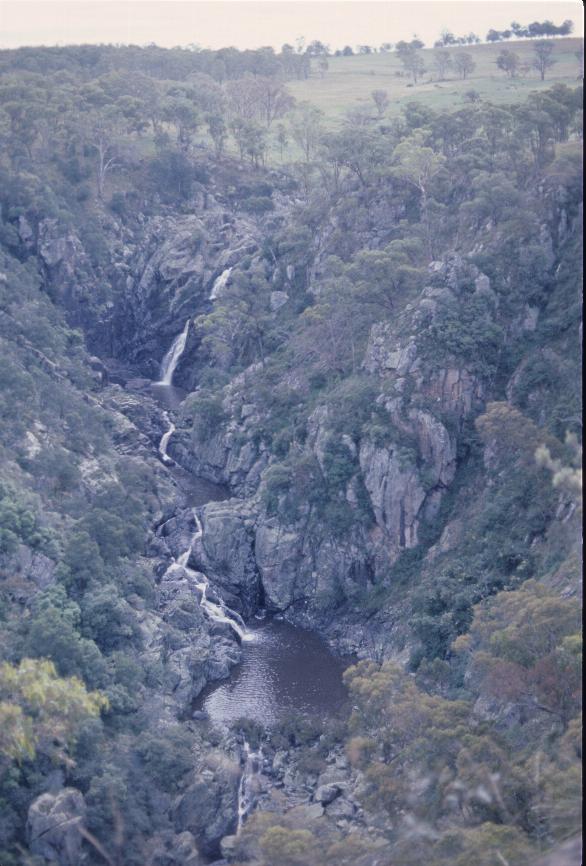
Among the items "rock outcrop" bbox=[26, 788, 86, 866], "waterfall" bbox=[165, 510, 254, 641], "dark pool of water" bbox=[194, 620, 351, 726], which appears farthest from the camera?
"waterfall" bbox=[165, 510, 254, 641]

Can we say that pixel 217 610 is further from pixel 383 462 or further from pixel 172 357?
pixel 172 357

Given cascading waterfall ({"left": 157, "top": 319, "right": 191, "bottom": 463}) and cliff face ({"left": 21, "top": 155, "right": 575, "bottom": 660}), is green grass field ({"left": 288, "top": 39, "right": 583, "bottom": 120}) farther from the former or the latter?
cliff face ({"left": 21, "top": 155, "right": 575, "bottom": 660})

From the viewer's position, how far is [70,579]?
46.0 metres

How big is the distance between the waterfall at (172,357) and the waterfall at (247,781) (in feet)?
129

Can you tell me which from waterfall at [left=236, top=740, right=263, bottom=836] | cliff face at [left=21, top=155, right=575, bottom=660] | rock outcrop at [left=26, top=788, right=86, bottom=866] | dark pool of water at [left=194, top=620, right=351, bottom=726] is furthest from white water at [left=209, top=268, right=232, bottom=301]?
rock outcrop at [left=26, top=788, right=86, bottom=866]

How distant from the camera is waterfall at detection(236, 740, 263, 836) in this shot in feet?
125

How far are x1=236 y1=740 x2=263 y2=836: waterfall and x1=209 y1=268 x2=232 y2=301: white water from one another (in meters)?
40.8

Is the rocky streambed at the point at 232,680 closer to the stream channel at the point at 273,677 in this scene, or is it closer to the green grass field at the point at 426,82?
the stream channel at the point at 273,677

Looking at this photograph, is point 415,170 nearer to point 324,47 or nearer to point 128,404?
point 128,404

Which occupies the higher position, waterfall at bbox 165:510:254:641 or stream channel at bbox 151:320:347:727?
waterfall at bbox 165:510:254:641

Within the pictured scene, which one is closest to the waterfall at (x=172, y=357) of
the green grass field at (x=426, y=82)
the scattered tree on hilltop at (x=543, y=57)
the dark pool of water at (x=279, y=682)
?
the green grass field at (x=426, y=82)

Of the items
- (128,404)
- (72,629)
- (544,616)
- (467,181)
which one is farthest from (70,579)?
(467,181)

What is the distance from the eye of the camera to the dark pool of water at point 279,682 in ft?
145

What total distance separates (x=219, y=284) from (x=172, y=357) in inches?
240
